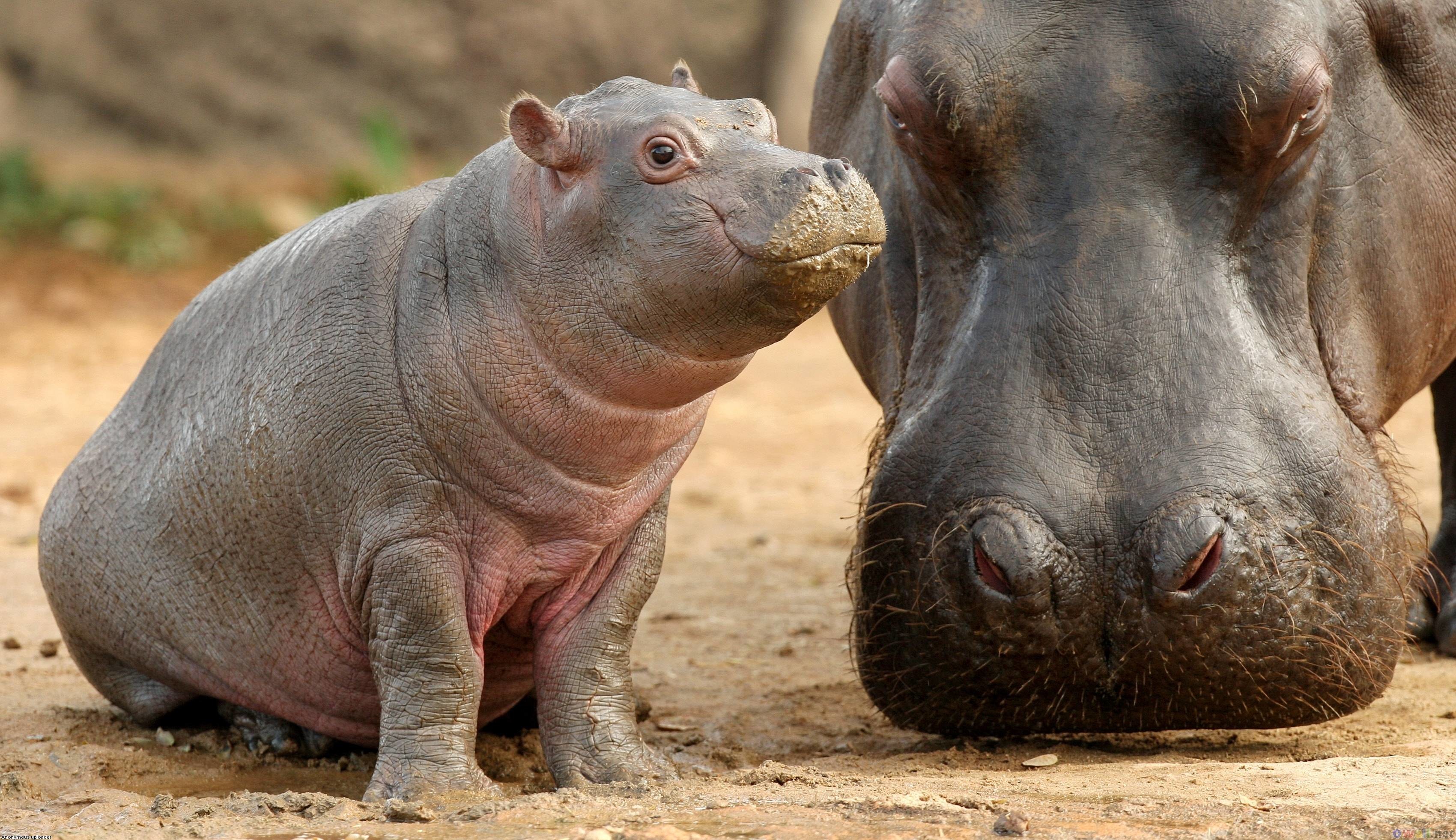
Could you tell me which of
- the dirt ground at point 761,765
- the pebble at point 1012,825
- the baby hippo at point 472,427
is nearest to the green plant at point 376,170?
the dirt ground at point 761,765

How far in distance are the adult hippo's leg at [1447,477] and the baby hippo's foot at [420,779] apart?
10.4ft

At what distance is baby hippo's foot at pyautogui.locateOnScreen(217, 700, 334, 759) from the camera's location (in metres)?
3.87

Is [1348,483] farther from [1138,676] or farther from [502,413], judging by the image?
[502,413]

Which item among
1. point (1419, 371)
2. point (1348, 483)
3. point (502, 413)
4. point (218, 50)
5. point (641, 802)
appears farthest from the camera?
point (218, 50)

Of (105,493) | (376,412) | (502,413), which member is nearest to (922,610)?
(502,413)

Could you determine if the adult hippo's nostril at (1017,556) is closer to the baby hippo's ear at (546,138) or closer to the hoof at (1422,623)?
the baby hippo's ear at (546,138)

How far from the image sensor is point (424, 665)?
326 centimetres

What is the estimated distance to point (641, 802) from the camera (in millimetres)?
2998

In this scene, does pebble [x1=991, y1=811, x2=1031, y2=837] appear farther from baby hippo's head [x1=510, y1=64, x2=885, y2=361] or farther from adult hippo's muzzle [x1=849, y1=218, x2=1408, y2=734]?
baby hippo's head [x1=510, y1=64, x2=885, y2=361]

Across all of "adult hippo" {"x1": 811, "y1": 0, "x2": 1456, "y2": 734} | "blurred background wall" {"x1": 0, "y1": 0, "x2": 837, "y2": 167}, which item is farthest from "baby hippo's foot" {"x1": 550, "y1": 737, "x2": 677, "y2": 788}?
"blurred background wall" {"x1": 0, "y1": 0, "x2": 837, "y2": 167}

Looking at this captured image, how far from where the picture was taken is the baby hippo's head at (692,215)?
9.37 feet

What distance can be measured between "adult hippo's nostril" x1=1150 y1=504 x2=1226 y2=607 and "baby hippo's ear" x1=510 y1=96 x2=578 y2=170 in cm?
134

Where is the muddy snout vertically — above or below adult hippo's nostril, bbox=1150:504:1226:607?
above

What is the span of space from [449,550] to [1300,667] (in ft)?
5.68
